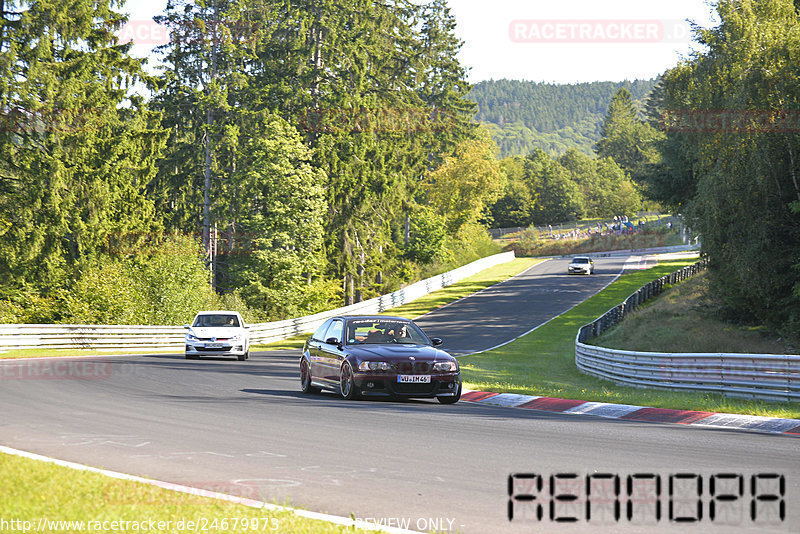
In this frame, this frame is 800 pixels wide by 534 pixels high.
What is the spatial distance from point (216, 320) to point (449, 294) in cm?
3817

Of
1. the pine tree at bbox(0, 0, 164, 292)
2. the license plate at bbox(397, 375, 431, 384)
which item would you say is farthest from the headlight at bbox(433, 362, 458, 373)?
the pine tree at bbox(0, 0, 164, 292)

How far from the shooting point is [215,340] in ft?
95.2

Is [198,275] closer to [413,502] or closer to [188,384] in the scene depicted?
[188,384]

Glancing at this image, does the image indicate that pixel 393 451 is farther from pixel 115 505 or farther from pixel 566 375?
pixel 566 375

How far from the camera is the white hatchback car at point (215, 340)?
29000 millimetres

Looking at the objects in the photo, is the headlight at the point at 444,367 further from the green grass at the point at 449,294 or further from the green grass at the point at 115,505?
the green grass at the point at 449,294

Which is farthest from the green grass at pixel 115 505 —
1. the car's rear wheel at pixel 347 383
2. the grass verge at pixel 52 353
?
the grass verge at pixel 52 353

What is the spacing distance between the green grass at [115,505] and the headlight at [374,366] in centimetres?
806

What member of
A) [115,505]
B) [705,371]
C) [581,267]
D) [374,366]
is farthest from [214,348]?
[581,267]

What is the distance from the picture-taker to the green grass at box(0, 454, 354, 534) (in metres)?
5.97

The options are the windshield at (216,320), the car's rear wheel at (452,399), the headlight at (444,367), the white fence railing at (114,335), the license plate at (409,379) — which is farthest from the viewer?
the white fence railing at (114,335)

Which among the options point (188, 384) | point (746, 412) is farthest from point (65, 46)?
point (746, 412)

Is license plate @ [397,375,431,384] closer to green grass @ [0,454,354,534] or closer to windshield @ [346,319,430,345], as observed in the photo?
windshield @ [346,319,430,345]

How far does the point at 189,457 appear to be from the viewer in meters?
9.07
